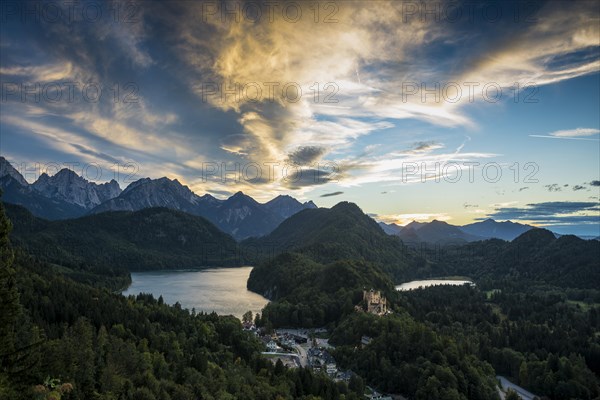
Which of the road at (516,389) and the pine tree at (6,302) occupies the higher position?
the pine tree at (6,302)

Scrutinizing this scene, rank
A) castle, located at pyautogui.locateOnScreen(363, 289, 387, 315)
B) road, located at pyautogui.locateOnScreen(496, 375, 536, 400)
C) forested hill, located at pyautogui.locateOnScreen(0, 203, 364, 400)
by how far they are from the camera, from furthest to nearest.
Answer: castle, located at pyautogui.locateOnScreen(363, 289, 387, 315) < road, located at pyautogui.locateOnScreen(496, 375, 536, 400) < forested hill, located at pyautogui.locateOnScreen(0, 203, 364, 400)

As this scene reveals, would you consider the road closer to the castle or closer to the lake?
the castle

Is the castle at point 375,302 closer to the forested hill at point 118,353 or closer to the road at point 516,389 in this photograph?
the road at point 516,389

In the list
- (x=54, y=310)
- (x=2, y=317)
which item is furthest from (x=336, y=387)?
(x=2, y=317)

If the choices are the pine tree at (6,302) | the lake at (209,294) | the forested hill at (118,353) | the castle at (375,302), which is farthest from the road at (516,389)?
the pine tree at (6,302)

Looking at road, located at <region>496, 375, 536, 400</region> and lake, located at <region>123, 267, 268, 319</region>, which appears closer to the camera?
road, located at <region>496, 375, 536, 400</region>

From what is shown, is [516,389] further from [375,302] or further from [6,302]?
[6,302]

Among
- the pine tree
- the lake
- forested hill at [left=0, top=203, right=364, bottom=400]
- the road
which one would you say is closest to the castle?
the road

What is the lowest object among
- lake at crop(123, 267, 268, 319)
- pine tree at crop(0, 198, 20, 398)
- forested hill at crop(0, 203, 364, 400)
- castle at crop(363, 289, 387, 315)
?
lake at crop(123, 267, 268, 319)

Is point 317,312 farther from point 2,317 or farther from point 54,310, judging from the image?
point 2,317
